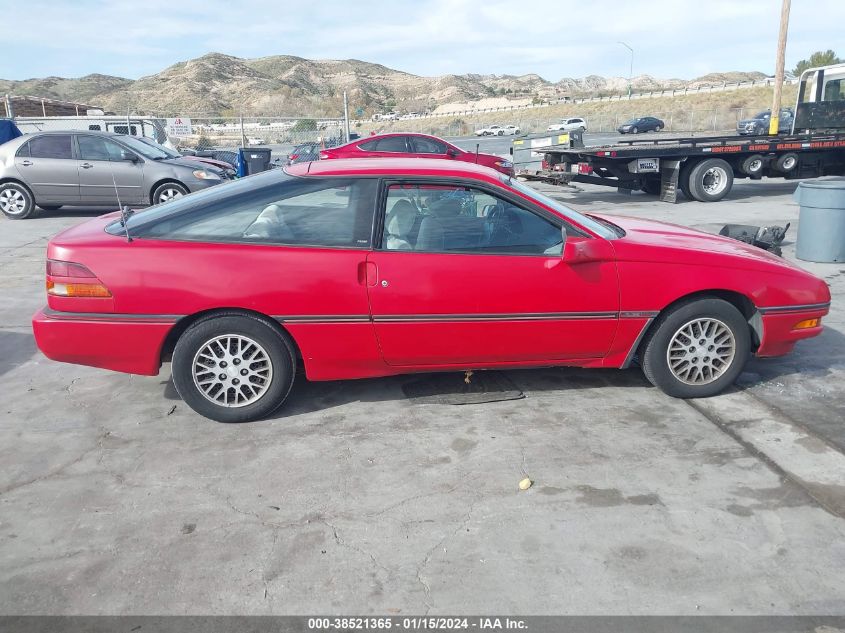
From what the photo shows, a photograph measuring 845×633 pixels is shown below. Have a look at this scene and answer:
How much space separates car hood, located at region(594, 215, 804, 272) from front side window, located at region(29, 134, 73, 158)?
1073cm

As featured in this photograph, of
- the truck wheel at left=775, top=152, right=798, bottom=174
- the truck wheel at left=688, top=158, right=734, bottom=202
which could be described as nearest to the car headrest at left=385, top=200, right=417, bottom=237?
the truck wheel at left=688, top=158, right=734, bottom=202

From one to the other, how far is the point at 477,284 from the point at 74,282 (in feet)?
7.50

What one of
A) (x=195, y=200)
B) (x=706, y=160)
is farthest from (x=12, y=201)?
(x=706, y=160)

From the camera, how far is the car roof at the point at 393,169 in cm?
419

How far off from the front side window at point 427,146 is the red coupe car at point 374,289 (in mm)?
10058

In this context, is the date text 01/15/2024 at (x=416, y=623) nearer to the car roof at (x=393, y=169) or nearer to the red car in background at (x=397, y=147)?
the car roof at (x=393, y=169)

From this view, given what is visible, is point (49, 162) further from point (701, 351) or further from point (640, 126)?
point (640, 126)

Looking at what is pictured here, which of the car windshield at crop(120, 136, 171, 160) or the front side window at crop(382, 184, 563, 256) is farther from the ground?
the car windshield at crop(120, 136, 171, 160)

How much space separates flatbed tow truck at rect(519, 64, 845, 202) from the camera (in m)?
13.3

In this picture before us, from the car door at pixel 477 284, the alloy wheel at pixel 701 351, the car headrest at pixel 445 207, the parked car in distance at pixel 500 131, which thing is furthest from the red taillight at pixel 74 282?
the parked car in distance at pixel 500 131

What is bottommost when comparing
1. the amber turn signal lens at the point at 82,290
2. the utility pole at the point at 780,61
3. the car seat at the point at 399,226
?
the amber turn signal lens at the point at 82,290

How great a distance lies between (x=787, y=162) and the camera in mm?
14016

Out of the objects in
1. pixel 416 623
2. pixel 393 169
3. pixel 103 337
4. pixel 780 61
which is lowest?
pixel 416 623

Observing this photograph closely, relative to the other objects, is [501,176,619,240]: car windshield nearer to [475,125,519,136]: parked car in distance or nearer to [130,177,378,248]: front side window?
[130,177,378,248]: front side window
